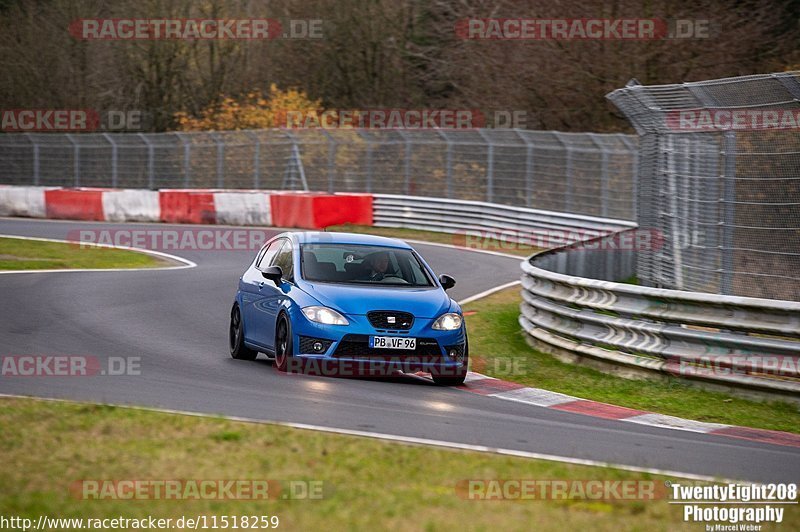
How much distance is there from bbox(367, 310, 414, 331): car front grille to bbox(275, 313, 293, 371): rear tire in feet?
2.66

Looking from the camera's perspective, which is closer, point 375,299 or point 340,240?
point 375,299

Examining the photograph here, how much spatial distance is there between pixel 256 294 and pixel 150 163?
30.5 m

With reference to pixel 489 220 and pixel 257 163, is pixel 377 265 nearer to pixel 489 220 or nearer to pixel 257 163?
pixel 489 220

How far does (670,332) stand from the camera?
12336 mm

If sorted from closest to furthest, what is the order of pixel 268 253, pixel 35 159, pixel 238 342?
pixel 238 342
pixel 268 253
pixel 35 159

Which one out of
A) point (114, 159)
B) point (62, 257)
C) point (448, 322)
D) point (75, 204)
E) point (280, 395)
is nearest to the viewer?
point (280, 395)

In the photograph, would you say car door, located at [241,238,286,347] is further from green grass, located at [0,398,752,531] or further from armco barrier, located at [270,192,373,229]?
armco barrier, located at [270,192,373,229]

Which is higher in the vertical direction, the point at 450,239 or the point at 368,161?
the point at 368,161

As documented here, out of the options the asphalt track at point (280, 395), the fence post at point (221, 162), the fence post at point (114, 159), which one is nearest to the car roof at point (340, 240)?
the asphalt track at point (280, 395)

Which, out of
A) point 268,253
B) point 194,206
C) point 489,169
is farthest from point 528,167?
point 268,253

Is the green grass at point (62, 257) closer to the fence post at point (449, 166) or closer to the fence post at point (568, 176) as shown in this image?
the fence post at point (568, 176)

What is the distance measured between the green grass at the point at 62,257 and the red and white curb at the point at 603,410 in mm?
13108

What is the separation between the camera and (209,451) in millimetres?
7621

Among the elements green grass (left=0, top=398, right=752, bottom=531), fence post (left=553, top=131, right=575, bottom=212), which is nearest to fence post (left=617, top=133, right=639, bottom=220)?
fence post (left=553, top=131, right=575, bottom=212)
